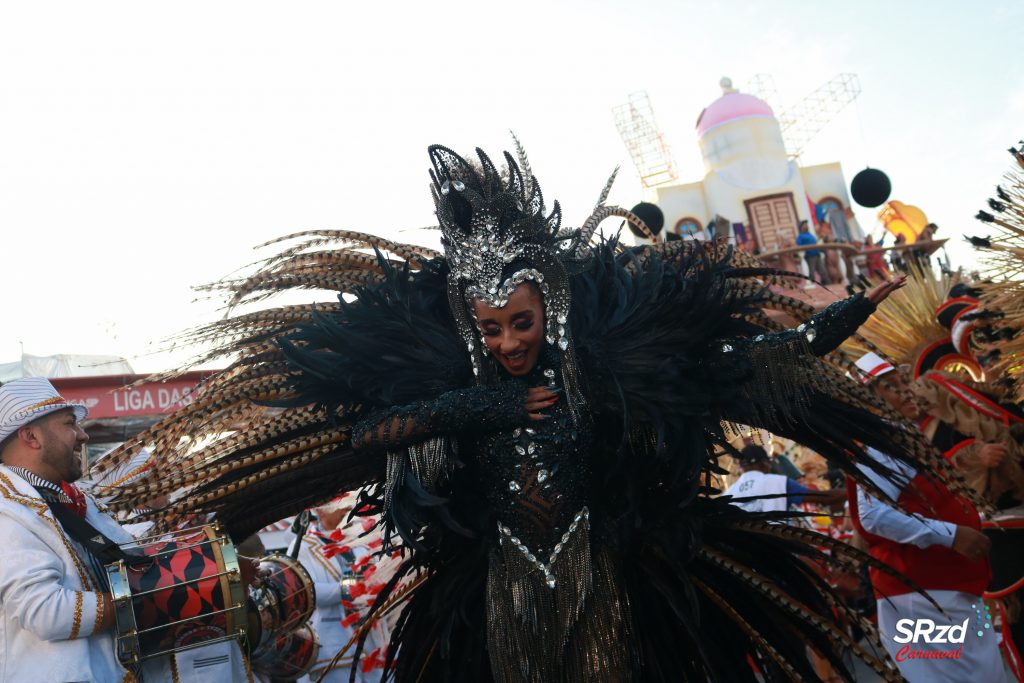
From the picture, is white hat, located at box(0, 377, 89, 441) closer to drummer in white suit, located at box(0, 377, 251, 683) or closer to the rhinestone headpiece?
drummer in white suit, located at box(0, 377, 251, 683)

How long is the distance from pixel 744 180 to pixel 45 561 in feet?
84.8

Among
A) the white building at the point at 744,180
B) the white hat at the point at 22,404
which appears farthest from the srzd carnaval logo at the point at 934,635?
the white building at the point at 744,180

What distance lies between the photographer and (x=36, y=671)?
2795 millimetres

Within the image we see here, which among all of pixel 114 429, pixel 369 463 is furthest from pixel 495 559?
pixel 114 429

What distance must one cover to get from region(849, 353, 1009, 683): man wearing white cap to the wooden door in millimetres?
21050

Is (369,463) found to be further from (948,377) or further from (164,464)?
(948,377)

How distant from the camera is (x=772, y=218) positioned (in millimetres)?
24828

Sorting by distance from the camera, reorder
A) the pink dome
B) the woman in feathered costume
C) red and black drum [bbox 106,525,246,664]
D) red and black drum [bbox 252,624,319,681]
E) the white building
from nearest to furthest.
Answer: the woman in feathered costume < red and black drum [bbox 106,525,246,664] < red and black drum [bbox 252,624,319,681] < the white building < the pink dome

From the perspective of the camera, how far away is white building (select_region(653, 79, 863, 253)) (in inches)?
1041

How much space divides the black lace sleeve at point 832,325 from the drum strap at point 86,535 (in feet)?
7.41

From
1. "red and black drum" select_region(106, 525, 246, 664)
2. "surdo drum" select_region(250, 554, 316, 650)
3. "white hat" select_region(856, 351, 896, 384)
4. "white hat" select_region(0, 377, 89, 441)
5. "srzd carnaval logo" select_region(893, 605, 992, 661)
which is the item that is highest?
"white hat" select_region(0, 377, 89, 441)

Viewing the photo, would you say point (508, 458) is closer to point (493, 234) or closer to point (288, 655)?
point (493, 234)

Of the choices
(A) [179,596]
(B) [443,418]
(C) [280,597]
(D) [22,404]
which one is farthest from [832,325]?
(C) [280,597]

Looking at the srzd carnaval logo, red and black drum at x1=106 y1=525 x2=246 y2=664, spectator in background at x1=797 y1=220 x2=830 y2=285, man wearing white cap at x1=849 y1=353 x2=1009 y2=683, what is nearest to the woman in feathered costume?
red and black drum at x1=106 y1=525 x2=246 y2=664
